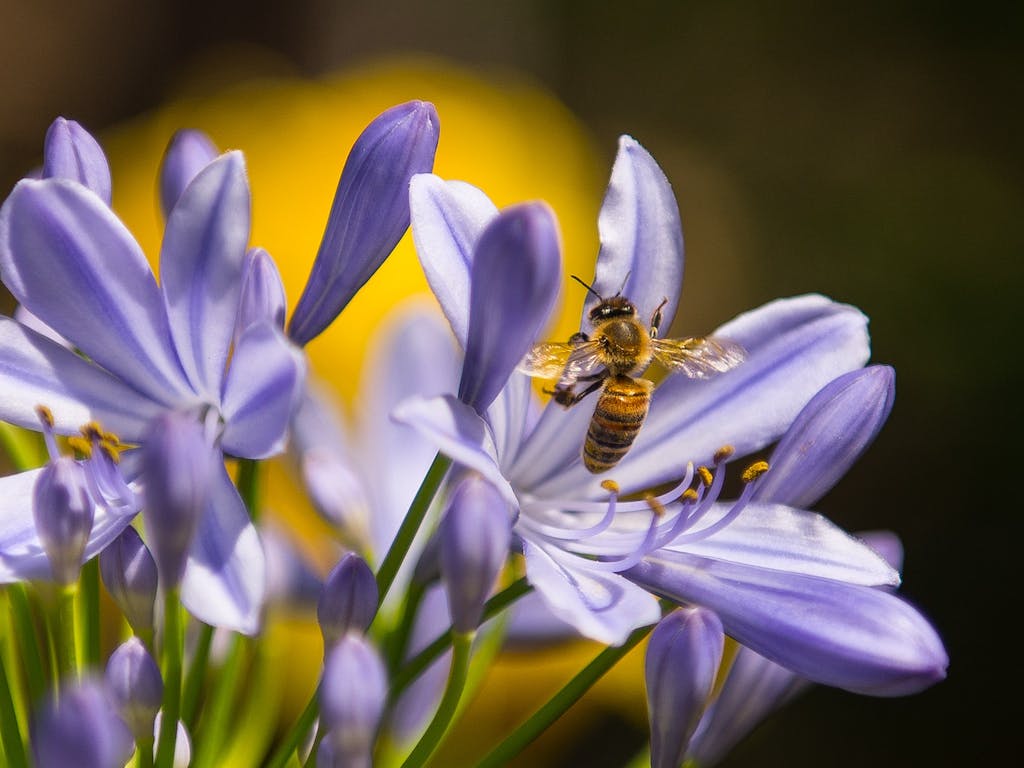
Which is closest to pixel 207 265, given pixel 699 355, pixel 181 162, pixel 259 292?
pixel 259 292

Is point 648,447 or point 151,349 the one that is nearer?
point 151,349

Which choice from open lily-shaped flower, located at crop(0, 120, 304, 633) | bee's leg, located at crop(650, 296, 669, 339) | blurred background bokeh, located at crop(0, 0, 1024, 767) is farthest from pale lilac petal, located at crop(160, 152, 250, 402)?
blurred background bokeh, located at crop(0, 0, 1024, 767)

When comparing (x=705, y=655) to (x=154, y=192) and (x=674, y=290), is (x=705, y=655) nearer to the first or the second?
(x=674, y=290)

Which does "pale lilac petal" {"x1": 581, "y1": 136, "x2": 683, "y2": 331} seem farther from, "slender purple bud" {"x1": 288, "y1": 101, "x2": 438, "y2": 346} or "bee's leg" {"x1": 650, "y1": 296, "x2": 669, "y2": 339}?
"slender purple bud" {"x1": 288, "y1": 101, "x2": 438, "y2": 346}

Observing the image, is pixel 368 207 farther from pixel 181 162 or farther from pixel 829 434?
pixel 829 434

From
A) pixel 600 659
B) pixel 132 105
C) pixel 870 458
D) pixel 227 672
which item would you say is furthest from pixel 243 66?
pixel 600 659
